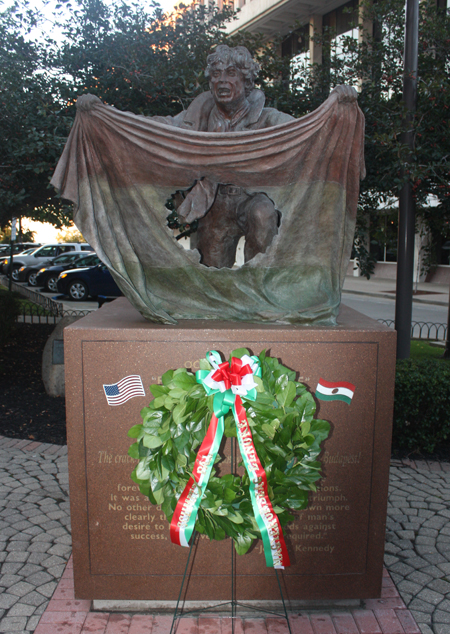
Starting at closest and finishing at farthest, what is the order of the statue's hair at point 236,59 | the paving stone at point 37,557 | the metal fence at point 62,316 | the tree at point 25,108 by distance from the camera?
the statue's hair at point 236,59, the paving stone at point 37,557, the tree at point 25,108, the metal fence at point 62,316

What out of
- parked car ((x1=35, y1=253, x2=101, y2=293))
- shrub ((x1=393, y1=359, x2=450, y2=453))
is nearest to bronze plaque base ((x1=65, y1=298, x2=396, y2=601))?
shrub ((x1=393, y1=359, x2=450, y2=453))

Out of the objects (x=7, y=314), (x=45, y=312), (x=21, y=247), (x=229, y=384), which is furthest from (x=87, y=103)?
(x=21, y=247)

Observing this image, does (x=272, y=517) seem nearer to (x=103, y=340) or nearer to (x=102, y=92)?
(x=103, y=340)

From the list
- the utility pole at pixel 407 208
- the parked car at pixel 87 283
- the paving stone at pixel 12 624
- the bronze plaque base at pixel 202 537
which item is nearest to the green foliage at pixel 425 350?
the utility pole at pixel 407 208

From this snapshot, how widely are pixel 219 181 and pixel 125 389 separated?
1.39 meters

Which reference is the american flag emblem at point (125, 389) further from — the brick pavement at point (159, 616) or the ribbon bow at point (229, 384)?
the brick pavement at point (159, 616)

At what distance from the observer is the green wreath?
7.91ft

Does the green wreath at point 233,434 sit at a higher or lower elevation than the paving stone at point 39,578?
higher

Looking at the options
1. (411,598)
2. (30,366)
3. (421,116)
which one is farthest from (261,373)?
(30,366)

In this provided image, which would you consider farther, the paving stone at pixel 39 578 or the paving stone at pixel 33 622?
the paving stone at pixel 39 578

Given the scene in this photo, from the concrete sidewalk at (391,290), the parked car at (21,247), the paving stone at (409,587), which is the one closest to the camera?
the paving stone at (409,587)

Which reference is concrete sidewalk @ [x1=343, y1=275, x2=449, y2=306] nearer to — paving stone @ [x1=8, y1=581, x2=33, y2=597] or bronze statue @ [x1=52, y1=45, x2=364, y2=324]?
bronze statue @ [x1=52, y1=45, x2=364, y2=324]

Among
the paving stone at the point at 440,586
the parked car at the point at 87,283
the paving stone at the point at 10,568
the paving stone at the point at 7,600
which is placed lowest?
the paving stone at the point at 440,586

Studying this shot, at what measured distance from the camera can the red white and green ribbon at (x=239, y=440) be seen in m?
2.38
